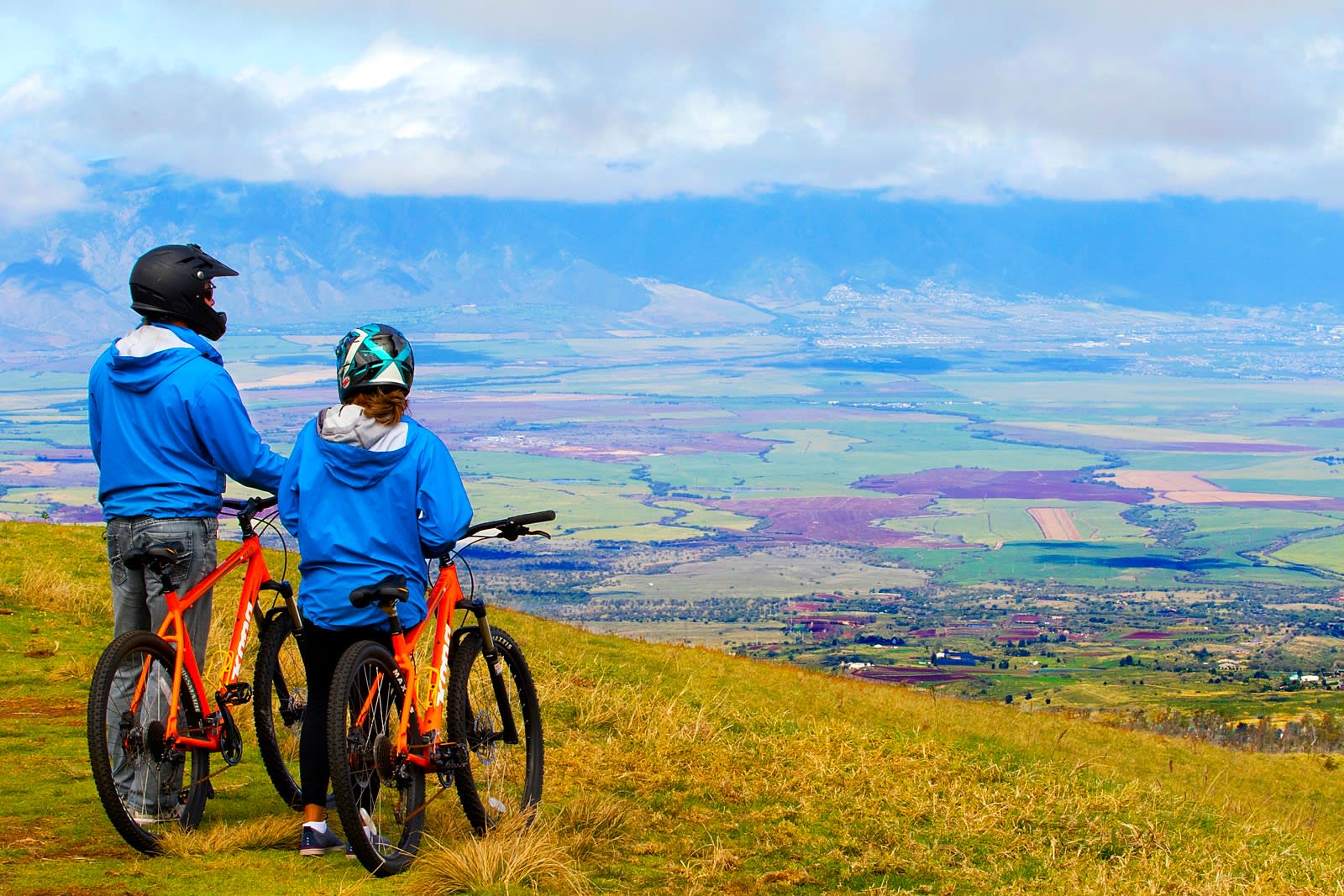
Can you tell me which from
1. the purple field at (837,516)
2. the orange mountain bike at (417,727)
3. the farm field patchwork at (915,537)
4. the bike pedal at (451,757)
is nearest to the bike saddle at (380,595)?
the orange mountain bike at (417,727)

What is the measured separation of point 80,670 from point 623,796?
4.46m

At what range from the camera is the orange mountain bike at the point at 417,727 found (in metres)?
5.61

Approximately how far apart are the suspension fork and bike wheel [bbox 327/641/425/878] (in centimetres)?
47

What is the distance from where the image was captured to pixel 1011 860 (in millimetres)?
7301

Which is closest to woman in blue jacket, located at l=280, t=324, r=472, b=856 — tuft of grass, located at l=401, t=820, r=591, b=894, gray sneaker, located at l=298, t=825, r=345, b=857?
gray sneaker, located at l=298, t=825, r=345, b=857

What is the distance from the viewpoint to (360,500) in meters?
5.73

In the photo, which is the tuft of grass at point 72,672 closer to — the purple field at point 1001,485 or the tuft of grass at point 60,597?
the tuft of grass at point 60,597

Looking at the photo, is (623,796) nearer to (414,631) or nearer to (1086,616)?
(414,631)

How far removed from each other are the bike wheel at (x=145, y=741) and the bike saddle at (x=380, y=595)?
101 centimetres

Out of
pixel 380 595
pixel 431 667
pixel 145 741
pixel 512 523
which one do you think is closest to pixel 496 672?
pixel 431 667

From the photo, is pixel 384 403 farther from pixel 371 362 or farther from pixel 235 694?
pixel 235 694

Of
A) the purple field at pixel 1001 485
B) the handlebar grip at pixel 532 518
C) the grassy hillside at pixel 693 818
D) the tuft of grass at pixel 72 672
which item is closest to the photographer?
the grassy hillside at pixel 693 818

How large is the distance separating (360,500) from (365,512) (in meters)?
0.06

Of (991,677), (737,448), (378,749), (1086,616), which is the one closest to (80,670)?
(378,749)
